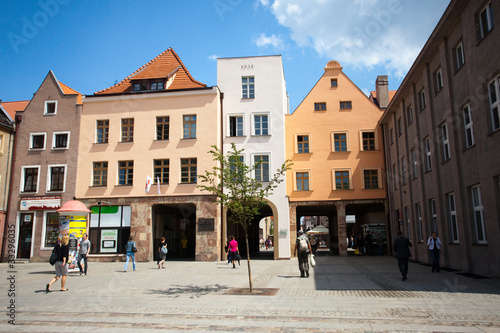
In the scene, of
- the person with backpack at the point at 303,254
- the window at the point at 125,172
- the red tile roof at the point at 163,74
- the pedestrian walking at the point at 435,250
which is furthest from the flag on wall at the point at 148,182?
the pedestrian walking at the point at 435,250

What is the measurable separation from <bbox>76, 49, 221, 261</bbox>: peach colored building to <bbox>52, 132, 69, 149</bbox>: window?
117 cm

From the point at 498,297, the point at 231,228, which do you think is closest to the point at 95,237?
the point at 231,228

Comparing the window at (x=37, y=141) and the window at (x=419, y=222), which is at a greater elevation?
the window at (x=37, y=141)

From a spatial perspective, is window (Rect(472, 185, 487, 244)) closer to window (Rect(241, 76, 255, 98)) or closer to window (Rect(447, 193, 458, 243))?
window (Rect(447, 193, 458, 243))

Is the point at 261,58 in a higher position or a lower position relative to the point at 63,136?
higher

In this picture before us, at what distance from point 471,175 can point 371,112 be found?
1536cm

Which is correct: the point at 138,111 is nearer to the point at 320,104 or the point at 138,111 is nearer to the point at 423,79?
the point at 320,104

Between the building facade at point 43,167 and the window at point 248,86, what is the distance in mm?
12072

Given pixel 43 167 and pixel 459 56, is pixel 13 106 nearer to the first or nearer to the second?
pixel 43 167

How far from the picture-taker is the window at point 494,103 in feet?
45.3

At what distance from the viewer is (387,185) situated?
29.3 meters

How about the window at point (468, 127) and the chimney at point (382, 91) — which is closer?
the window at point (468, 127)

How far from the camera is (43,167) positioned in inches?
1152

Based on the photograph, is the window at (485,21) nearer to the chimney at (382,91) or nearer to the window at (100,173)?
the chimney at (382,91)
